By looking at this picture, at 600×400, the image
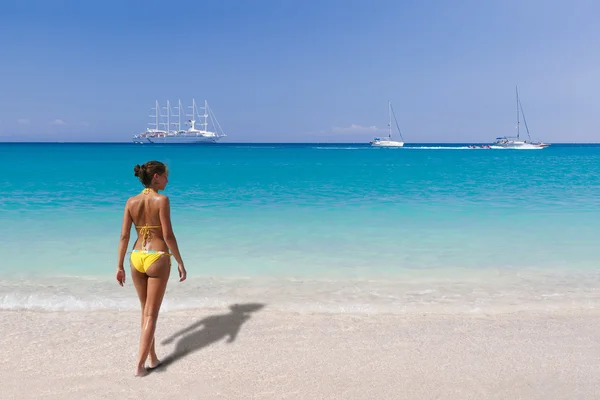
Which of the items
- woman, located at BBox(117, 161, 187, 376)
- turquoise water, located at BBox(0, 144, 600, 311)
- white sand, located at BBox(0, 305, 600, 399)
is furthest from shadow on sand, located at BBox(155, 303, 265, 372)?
turquoise water, located at BBox(0, 144, 600, 311)

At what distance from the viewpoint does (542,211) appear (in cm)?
1570

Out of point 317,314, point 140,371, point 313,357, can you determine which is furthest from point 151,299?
point 317,314

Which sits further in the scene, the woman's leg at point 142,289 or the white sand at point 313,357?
the woman's leg at point 142,289

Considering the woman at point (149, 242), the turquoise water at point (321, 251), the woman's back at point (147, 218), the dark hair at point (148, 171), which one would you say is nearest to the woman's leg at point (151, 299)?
the woman at point (149, 242)

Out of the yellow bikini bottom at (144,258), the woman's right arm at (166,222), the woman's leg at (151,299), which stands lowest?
the woman's leg at (151,299)

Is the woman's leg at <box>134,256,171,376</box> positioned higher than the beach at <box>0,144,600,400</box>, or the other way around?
the woman's leg at <box>134,256,171,376</box>

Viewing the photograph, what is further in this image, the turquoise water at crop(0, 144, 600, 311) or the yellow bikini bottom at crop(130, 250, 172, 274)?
the turquoise water at crop(0, 144, 600, 311)

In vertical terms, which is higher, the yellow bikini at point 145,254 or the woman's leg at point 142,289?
the yellow bikini at point 145,254

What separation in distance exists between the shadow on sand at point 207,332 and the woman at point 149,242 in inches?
16.8

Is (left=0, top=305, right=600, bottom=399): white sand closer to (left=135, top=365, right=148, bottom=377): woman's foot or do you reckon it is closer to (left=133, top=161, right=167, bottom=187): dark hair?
(left=135, top=365, right=148, bottom=377): woman's foot

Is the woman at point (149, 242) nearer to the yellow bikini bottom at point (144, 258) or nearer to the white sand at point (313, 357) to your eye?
the yellow bikini bottom at point (144, 258)

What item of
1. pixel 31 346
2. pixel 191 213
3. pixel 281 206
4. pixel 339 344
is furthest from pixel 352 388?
pixel 281 206

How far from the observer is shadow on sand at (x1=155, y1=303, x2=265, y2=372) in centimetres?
433

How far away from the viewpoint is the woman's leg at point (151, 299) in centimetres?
383
